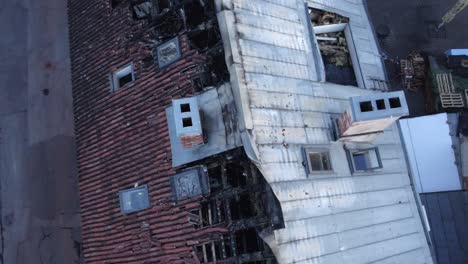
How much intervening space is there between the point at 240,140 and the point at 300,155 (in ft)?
6.10

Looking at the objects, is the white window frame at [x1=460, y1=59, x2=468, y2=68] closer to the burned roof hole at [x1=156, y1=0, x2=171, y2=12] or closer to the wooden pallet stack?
the wooden pallet stack

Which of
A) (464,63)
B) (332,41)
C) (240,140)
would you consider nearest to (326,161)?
(240,140)

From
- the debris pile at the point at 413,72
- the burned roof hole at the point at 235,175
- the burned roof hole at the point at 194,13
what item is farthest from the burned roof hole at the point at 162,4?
the debris pile at the point at 413,72

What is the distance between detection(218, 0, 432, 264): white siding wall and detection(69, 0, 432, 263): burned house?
0.04 metres

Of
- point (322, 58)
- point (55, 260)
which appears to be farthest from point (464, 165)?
point (55, 260)

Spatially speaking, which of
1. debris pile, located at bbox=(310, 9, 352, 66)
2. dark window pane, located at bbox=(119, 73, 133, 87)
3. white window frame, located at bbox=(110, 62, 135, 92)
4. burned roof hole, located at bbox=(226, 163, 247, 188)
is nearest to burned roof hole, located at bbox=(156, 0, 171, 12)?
white window frame, located at bbox=(110, 62, 135, 92)

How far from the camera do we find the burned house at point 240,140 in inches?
410

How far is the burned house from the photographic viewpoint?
34.2ft

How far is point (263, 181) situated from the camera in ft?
33.4

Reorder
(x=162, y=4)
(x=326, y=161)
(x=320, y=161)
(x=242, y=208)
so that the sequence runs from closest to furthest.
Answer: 1. (x=242, y=208)
2. (x=320, y=161)
3. (x=326, y=161)
4. (x=162, y=4)

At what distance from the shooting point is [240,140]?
1039 centimetres

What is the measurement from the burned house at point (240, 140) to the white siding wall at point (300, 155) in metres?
0.04

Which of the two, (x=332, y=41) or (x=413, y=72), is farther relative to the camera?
(x=413, y=72)

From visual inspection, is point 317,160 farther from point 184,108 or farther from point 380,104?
point 184,108
